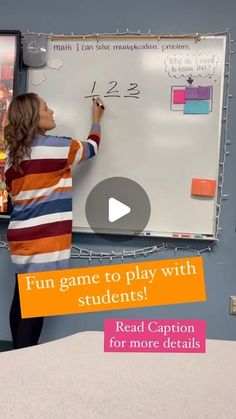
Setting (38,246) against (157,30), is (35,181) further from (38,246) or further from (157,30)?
(157,30)

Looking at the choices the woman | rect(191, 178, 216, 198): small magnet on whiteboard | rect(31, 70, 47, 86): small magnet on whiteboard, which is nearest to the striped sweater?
the woman

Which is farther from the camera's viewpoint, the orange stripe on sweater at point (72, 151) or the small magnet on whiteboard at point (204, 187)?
the small magnet on whiteboard at point (204, 187)

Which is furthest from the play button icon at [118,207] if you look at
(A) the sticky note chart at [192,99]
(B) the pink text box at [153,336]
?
(B) the pink text box at [153,336]

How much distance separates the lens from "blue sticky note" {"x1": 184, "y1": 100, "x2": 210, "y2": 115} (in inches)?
89.1

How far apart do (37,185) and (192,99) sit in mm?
924

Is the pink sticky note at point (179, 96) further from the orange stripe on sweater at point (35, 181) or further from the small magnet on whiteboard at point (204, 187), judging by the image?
the orange stripe on sweater at point (35, 181)

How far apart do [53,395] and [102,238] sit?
165cm

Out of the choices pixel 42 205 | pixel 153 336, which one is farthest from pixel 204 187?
pixel 153 336

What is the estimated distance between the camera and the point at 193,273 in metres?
1.44

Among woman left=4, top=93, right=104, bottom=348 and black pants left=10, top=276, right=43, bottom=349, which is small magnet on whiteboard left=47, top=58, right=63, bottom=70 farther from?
black pants left=10, top=276, right=43, bottom=349

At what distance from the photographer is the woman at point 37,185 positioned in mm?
1991

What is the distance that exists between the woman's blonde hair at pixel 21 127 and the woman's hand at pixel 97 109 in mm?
381

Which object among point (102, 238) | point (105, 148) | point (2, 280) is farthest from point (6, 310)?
point (105, 148)

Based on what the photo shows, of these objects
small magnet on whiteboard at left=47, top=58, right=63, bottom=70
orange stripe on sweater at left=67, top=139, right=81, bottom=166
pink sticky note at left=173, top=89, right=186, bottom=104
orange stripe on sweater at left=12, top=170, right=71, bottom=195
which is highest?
small magnet on whiteboard at left=47, top=58, right=63, bottom=70
